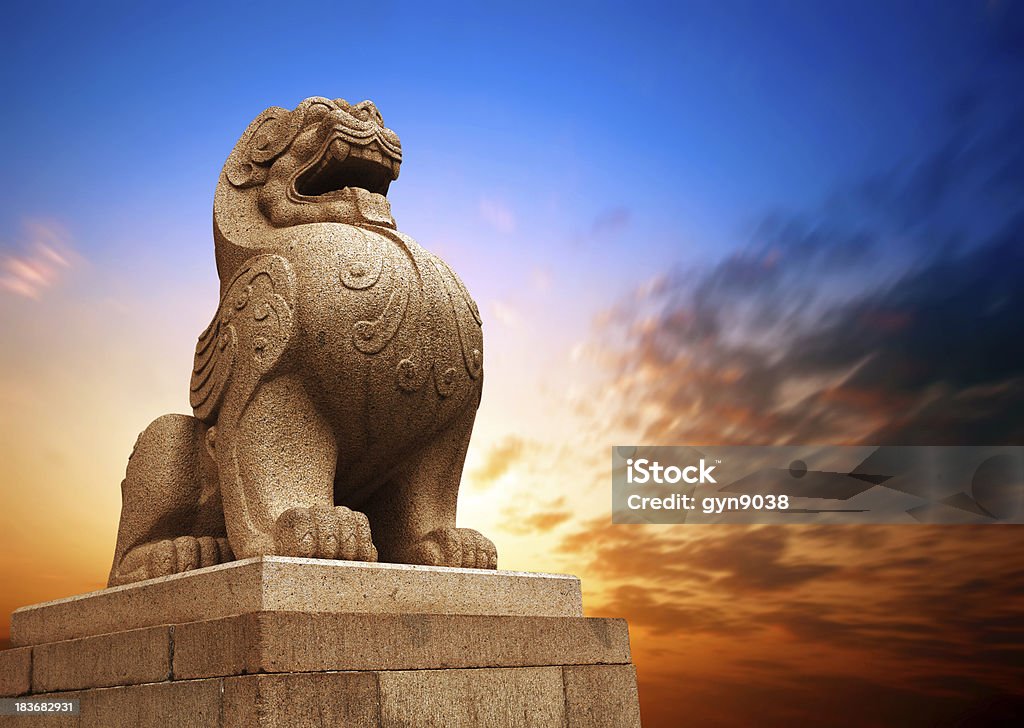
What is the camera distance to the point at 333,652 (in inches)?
139

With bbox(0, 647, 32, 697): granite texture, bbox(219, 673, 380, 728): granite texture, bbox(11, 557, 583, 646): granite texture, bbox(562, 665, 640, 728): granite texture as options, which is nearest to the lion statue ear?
bbox(11, 557, 583, 646): granite texture

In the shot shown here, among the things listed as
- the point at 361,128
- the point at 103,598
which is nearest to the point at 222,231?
the point at 361,128

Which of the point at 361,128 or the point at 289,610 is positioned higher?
the point at 361,128

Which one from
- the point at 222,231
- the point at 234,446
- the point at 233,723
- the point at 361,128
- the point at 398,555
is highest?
the point at 361,128

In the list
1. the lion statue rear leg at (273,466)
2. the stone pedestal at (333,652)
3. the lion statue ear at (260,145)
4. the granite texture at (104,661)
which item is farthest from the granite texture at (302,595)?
the lion statue ear at (260,145)

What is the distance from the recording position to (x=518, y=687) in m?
4.01

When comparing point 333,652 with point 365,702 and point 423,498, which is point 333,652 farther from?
point 423,498

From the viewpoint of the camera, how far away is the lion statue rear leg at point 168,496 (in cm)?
466

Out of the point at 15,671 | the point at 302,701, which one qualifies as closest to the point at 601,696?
the point at 302,701

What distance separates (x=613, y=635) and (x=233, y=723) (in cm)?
179

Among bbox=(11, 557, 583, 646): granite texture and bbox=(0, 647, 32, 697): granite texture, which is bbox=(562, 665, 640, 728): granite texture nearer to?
bbox=(11, 557, 583, 646): granite texture

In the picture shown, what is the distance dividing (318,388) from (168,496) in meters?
0.94

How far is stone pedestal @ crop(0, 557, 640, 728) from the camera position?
344cm

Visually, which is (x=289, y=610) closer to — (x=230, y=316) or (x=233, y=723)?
(x=233, y=723)
